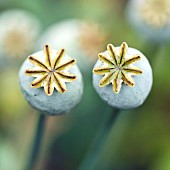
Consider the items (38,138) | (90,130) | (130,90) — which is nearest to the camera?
(130,90)

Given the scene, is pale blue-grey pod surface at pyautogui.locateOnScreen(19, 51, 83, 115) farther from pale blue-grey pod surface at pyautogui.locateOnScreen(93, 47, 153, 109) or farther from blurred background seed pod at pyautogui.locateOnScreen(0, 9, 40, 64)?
blurred background seed pod at pyautogui.locateOnScreen(0, 9, 40, 64)

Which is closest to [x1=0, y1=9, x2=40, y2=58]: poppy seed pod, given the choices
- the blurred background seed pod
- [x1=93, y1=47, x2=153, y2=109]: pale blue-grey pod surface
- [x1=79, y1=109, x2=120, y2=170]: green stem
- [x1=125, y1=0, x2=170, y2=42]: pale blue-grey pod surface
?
the blurred background seed pod

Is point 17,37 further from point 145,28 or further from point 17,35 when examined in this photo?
point 145,28

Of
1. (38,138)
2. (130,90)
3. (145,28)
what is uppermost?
(145,28)

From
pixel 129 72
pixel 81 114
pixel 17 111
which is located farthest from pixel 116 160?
pixel 129 72

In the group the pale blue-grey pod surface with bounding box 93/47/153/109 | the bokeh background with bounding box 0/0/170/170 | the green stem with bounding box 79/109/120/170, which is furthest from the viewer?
the bokeh background with bounding box 0/0/170/170

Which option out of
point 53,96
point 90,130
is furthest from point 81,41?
point 53,96
